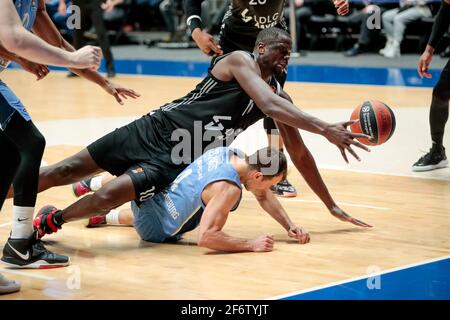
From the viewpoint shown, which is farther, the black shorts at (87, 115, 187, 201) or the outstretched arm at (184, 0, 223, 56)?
the outstretched arm at (184, 0, 223, 56)

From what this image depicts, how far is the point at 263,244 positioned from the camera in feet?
17.8

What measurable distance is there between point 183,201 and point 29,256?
0.98 metres

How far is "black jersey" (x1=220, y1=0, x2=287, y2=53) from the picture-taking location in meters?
6.85

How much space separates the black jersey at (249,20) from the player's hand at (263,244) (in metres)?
1.92

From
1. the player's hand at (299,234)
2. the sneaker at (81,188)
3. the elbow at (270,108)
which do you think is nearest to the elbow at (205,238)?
the player's hand at (299,234)

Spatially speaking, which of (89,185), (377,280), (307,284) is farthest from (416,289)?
(89,185)

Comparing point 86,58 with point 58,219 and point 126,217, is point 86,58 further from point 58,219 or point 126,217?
point 126,217

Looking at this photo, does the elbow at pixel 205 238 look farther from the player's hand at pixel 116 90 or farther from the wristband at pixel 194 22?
the wristband at pixel 194 22

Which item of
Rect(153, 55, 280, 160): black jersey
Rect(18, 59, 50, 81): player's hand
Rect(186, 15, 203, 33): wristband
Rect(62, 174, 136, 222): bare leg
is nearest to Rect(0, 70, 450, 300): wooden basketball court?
Rect(62, 174, 136, 222): bare leg

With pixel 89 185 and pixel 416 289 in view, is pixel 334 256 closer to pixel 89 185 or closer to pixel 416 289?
pixel 416 289

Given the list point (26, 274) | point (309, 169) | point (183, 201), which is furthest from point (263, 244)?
point (26, 274)

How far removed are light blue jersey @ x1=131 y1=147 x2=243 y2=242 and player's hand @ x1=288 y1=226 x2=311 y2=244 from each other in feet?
1.28

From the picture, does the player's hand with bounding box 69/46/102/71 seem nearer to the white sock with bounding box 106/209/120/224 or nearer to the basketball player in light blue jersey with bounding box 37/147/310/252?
the basketball player in light blue jersey with bounding box 37/147/310/252
